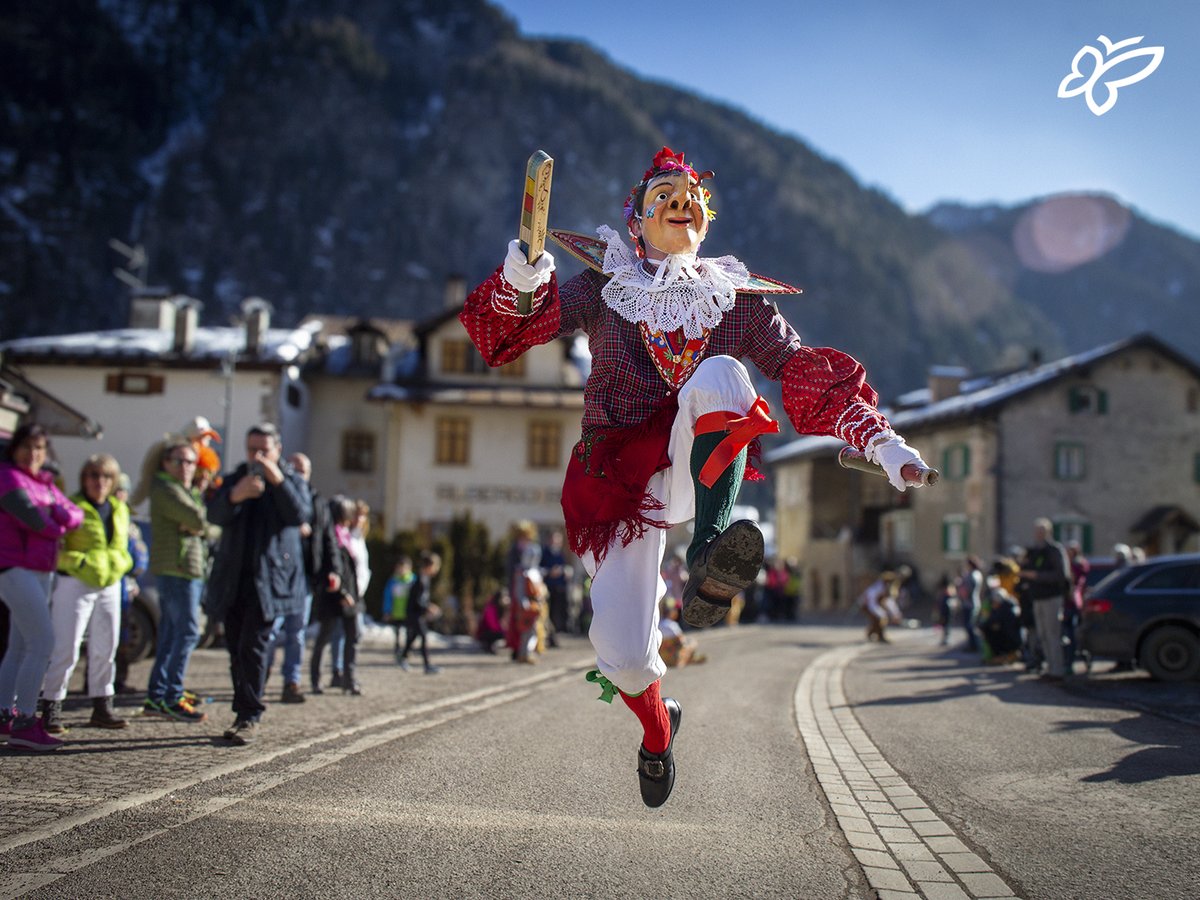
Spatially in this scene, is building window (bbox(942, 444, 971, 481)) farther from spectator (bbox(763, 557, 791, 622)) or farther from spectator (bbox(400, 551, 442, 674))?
spectator (bbox(400, 551, 442, 674))

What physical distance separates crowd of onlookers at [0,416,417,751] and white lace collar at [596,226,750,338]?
3480 mm

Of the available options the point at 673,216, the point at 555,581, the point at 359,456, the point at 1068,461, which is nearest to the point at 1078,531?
the point at 1068,461

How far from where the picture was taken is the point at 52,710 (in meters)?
6.85

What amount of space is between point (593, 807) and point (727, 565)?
1913 millimetres

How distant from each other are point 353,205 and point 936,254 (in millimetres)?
86924

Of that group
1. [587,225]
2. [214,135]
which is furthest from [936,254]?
[214,135]


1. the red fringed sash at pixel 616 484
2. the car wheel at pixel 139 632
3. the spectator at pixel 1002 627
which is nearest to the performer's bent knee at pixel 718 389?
the red fringed sash at pixel 616 484

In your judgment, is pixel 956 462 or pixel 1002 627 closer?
pixel 1002 627

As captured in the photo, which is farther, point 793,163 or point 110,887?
point 793,163

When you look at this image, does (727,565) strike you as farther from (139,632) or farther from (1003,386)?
(1003,386)

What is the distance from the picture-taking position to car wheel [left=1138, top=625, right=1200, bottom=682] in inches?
469

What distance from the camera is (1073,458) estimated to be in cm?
3662

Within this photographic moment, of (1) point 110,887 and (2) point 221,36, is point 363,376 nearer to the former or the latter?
(1) point 110,887

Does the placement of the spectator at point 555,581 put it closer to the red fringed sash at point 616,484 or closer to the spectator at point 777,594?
the spectator at point 777,594
